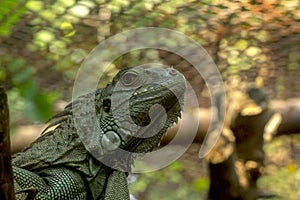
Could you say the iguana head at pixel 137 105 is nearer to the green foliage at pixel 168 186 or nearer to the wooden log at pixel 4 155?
the wooden log at pixel 4 155

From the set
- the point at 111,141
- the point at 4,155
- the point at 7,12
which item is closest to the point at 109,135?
the point at 111,141

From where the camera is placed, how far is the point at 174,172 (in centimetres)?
598

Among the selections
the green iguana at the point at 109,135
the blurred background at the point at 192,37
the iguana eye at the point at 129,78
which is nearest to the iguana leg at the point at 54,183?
the green iguana at the point at 109,135

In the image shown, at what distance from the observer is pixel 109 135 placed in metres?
2.47

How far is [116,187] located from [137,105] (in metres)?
0.27

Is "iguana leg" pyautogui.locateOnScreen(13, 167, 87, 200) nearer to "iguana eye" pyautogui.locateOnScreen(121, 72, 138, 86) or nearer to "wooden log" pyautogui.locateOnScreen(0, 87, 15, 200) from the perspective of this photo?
"iguana eye" pyautogui.locateOnScreen(121, 72, 138, 86)

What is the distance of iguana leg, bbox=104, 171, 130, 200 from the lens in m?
2.41

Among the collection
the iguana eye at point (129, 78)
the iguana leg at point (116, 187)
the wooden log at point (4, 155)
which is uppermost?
the wooden log at point (4, 155)

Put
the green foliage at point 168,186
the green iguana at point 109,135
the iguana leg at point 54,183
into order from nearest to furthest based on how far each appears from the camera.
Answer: the iguana leg at point 54,183 < the green iguana at point 109,135 < the green foliage at point 168,186

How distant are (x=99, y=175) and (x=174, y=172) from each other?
3.59 meters

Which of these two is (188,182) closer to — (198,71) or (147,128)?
(198,71)

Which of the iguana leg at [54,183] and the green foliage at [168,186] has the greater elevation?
the iguana leg at [54,183]

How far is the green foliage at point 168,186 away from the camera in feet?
Answer: 19.4

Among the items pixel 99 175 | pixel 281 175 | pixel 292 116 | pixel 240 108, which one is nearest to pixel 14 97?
pixel 240 108
